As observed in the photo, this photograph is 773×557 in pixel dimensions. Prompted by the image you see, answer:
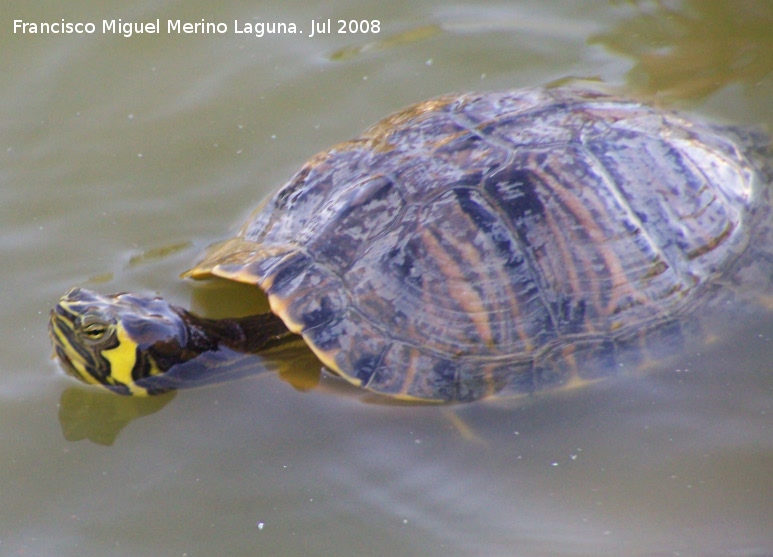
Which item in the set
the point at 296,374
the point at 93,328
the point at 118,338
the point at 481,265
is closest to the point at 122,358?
the point at 118,338

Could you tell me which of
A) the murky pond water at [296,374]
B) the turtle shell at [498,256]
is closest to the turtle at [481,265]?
the turtle shell at [498,256]

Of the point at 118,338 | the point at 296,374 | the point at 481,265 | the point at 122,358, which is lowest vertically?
the point at 296,374

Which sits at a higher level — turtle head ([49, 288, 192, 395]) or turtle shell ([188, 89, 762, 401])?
turtle shell ([188, 89, 762, 401])

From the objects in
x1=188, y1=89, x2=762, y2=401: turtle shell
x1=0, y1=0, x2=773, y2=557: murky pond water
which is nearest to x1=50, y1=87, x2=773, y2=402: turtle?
x1=188, y1=89, x2=762, y2=401: turtle shell

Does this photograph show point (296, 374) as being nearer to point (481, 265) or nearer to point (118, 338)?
point (118, 338)

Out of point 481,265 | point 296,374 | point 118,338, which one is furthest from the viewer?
point 296,374

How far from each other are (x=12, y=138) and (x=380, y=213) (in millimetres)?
2715

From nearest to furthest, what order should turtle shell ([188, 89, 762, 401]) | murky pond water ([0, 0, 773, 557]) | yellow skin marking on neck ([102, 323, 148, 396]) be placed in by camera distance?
murky pond water ([0, 0, 773, 557]) < turtle shell ([188, 89, 762, 401]) < yellow skin marking on neck ([102, 323, 148, 396])

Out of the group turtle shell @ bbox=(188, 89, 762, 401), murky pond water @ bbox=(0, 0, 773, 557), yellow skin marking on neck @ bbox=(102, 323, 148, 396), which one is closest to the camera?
murky pond water @ bbox=(0, 0, 773, 557)

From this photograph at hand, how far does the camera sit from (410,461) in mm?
3779

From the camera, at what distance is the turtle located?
3762mm

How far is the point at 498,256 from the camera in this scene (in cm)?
377

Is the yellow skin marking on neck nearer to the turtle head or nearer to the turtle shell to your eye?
the turtle head

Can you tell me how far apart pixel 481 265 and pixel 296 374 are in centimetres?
110
